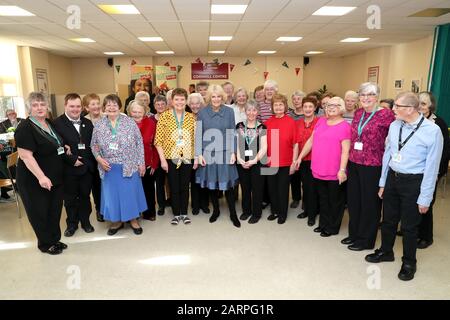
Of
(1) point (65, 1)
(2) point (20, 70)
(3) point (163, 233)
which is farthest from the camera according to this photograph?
(2) point (20, 70)

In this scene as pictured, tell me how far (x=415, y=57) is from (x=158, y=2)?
24.7 ft

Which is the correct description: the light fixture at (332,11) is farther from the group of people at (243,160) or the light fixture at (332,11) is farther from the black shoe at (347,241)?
the black shoe at (347,241)

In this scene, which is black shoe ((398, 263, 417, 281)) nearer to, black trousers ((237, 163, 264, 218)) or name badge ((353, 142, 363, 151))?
name badge ((353, 142, 363, 151))

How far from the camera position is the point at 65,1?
5023mm

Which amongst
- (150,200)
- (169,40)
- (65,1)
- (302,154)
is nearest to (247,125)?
(302,154)

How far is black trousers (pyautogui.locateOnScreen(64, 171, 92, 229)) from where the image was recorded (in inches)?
136

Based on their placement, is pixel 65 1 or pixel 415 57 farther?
pixel 415 57

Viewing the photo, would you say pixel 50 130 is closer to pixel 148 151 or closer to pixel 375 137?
pixel 148 151

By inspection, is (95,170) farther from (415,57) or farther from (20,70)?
(415,57)

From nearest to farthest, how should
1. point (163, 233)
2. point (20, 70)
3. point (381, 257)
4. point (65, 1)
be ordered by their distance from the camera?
1. point (381, 257)
2. point (163, 233)
3. point (65, 1)
4. point (20, 70)

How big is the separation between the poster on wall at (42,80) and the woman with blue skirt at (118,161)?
891 centimetres

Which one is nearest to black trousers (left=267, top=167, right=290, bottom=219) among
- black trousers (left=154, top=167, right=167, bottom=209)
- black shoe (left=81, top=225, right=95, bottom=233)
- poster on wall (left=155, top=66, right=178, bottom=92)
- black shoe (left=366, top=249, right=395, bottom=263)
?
black shoe (left=366, top=249, right=395, bottom=263)

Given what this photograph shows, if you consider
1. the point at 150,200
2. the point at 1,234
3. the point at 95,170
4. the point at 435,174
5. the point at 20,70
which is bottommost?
the point at 1,234

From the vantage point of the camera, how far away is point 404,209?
256 cm
